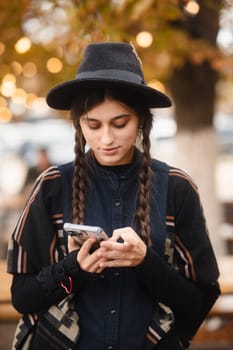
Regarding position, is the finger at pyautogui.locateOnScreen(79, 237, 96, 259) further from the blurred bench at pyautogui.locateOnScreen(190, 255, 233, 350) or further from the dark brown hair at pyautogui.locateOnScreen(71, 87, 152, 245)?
the blurred bench at pyautogui.locateOnScreen(190, 255, 233, 350)

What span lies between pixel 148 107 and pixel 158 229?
15.9 inches

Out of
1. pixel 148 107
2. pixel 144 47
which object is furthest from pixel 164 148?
pixel 148 107

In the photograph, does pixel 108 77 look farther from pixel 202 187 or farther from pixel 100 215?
pixel 202 187

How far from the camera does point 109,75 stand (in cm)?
254

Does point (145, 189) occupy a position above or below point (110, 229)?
above

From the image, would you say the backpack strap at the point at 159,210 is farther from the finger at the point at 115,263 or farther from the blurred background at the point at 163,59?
the blurred background at the point at 163,59

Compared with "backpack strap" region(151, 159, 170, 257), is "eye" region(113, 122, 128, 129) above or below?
above

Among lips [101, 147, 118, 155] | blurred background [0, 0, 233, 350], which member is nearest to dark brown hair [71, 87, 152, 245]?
lips [101, 147, 118, 155]

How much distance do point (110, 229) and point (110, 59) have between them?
1.78ft

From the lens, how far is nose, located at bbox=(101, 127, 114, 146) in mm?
2541

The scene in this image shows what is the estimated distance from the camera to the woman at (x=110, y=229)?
2557 mm

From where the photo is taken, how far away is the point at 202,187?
7980mm

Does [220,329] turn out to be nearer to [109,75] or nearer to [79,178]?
[79,178]

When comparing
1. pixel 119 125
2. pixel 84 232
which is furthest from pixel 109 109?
pixel 84 232
